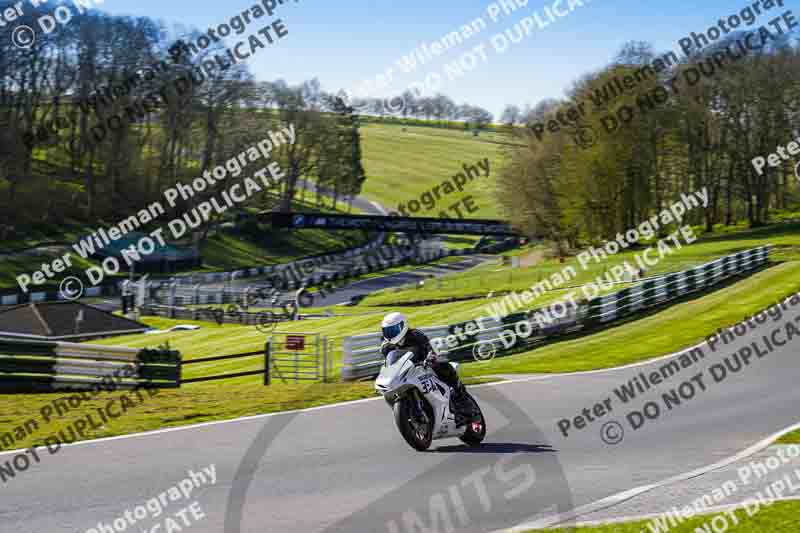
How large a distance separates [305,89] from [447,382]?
8973 centimetres

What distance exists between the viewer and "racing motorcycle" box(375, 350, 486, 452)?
10.5 meters

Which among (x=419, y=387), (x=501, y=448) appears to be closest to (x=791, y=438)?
(x=501, y=448)

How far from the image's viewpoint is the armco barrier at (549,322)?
1942cm

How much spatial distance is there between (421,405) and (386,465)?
3.19 feet

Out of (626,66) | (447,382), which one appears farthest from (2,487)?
(626,66)

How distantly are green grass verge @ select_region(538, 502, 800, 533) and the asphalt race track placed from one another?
0.91 m

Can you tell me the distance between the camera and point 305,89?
97938 mm

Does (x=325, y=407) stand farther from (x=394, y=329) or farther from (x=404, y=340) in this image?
(x=394, y=329)

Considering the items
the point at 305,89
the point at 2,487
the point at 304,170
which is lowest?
the point at 2,487

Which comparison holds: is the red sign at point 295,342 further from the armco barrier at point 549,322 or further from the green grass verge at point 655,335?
the green grass verge at point 655,335

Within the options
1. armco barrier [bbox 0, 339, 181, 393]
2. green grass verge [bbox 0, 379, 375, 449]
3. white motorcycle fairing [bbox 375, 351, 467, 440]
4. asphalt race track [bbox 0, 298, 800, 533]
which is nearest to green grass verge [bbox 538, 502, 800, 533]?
asphalt race track [bbox 0, 298, 800, 533]

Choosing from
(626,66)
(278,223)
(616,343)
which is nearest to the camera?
(616,343)

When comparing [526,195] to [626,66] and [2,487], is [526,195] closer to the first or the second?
[626,66]

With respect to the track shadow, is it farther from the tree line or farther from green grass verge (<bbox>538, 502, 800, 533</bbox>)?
the tree line
